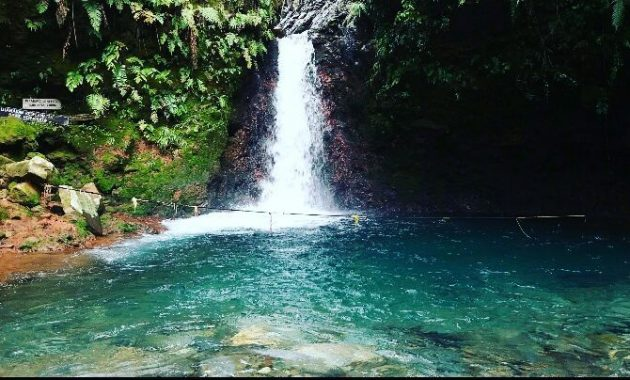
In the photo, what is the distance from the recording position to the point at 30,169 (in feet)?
33.2

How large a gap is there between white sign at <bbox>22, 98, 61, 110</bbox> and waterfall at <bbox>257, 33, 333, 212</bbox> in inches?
243

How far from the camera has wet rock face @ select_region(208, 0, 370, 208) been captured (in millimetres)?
15211

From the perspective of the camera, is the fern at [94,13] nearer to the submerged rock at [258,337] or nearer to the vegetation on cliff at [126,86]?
the vegetation on cliff at [126,86]

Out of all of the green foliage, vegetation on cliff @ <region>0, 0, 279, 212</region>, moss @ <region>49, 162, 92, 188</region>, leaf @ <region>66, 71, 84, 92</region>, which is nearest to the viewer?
moss @ <region>49, 162, 92, 188</region>

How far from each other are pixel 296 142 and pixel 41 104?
7.42 m

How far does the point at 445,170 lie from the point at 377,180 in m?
2.20

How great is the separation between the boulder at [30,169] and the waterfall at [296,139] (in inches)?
243

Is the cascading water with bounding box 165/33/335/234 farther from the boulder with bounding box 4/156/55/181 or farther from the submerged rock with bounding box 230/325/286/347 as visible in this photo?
the submerged rock with bounding box 230/325/286/347

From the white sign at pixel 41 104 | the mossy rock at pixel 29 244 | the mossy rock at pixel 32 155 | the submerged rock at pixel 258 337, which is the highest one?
the white sign at pixel 41 104

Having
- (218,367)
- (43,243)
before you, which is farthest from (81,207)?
(218,367)

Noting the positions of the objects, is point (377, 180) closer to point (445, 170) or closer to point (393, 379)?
point (445, 170)

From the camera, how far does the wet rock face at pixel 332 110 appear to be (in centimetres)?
1521

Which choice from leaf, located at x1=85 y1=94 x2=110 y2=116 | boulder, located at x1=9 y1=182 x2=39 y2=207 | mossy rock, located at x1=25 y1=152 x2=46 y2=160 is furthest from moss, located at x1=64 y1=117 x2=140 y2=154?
boulder, located at x1=9 y1=182 x2=39 y2=207

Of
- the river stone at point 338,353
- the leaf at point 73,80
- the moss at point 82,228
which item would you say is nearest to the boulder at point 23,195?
the moss at point 82,228
